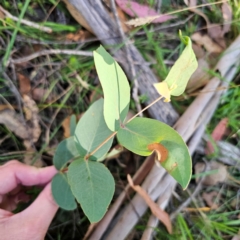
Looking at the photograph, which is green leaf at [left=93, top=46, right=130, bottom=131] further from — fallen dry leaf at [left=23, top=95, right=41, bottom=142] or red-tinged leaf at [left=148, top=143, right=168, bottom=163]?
fallen dry leaf at [left=23, top=95, right=41, bottom=142]

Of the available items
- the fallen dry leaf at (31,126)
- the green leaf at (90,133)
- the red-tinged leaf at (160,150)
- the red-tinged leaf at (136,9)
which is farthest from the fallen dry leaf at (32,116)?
the red-tinged leaf at (160,150)

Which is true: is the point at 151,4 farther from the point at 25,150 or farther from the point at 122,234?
the point at 122,234

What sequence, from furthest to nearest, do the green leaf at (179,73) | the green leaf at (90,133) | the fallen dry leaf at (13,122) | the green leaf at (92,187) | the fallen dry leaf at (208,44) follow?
the fallen dry leaf at (208,44) → the fallen dry leaf at (13,122) → the green leaf at (90,133) → the green leaf at (92,187) → the green leaf at (179,73)

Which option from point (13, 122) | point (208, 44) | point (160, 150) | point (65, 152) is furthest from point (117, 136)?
point (208, 44)

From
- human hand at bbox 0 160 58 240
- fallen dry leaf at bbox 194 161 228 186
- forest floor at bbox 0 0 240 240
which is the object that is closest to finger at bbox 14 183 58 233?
human hand at bbox 0 160 58 240

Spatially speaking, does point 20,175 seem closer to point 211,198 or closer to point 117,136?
point 117,136

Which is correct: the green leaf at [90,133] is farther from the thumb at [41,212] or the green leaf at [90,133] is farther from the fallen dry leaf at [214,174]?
the fallen dry leaf at [214,174]
